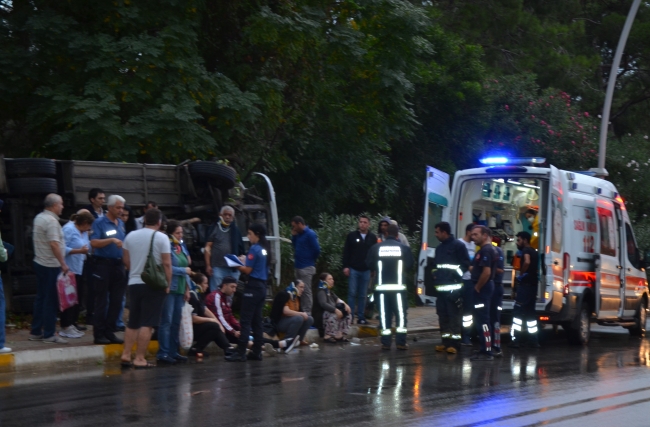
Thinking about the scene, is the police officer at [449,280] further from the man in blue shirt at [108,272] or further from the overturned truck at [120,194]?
the man in blue shirt at [108,272]

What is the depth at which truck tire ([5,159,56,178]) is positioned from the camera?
12609 millimetres

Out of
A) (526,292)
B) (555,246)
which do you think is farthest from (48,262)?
(555,246)

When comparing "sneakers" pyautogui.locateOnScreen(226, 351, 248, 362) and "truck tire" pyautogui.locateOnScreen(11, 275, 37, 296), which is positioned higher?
"truck tire" pyautogui.locateOnScreen(11, 275, 37, 296)

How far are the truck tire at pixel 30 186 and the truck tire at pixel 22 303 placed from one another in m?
1.38

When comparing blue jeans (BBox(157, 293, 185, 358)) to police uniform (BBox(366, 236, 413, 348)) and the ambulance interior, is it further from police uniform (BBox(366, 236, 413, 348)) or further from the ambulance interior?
the ambulance interior

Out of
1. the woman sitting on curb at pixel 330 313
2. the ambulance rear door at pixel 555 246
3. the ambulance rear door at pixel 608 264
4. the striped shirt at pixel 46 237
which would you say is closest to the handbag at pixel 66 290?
the striped shirt at pixel 46 237

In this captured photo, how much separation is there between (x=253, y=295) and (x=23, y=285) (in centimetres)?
340

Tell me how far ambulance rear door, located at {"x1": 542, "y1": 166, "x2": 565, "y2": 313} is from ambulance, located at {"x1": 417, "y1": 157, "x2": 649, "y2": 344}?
14mm

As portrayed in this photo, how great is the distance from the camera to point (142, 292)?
34.8ft

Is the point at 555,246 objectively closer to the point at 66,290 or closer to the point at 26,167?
the point at 66,290

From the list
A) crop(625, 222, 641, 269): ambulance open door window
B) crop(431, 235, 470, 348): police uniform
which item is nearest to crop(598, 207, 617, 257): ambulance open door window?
crop(625, 222, 641, 269): ambulance open door window

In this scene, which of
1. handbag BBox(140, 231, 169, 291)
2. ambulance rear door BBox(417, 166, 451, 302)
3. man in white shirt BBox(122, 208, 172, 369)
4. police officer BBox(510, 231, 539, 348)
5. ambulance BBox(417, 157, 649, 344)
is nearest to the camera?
handbag BBox(140, 231, 169, 291)

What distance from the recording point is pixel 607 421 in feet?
25.7

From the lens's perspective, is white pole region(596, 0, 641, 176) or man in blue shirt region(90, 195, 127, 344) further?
white pole region(596, 0, 641, 176)
